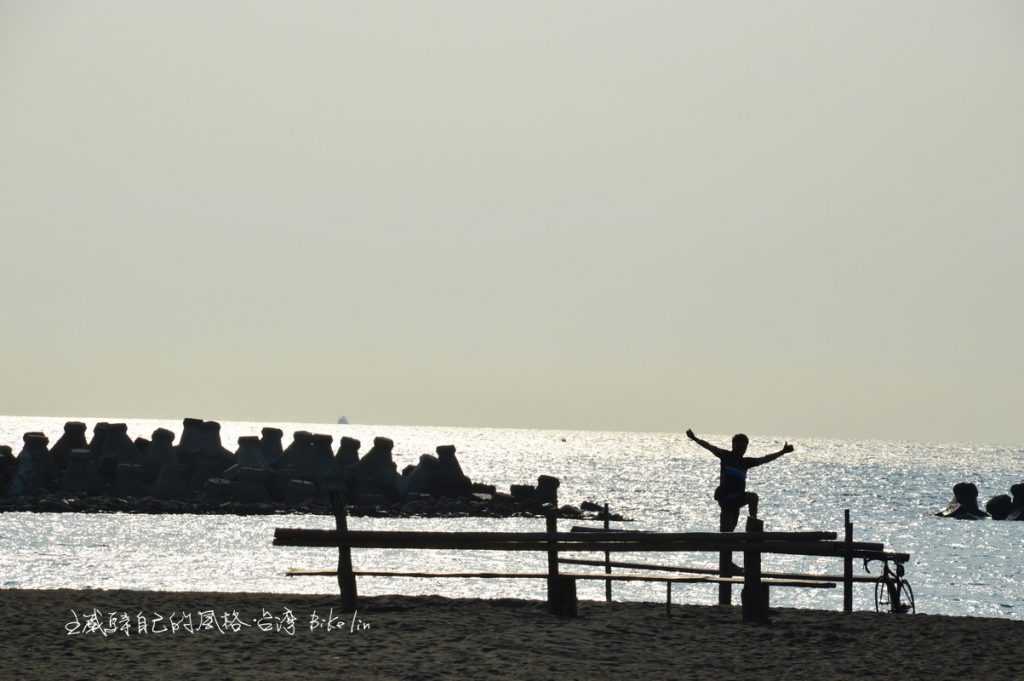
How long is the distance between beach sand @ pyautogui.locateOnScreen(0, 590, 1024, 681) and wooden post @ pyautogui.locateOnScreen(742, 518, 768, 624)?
→ 0.27m

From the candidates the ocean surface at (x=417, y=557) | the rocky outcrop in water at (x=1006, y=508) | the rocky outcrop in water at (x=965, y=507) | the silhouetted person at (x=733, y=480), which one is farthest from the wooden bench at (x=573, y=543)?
the rocky outcrop in water at (x=965, y=507)

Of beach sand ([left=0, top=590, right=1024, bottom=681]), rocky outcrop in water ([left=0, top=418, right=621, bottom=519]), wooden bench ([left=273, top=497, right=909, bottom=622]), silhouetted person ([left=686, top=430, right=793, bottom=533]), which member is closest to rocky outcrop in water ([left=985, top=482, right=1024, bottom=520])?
rocky outcrop in water ([left=0, top=418, right=621, bottom=519])

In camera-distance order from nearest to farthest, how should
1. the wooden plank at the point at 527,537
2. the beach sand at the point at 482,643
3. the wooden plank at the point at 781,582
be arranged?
the beach sand at the point at 482,643 → the wooden plank at the point at 527,537 → the wooden plank at the point at 781,582

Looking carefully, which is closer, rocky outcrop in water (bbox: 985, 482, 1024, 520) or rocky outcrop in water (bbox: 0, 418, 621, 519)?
rocky outcrop in water (bbox: 0, 418, 621, 519)

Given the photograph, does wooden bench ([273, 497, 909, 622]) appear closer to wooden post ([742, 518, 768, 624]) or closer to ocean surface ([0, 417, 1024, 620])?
wooden post ([742, 518, 768, 624])

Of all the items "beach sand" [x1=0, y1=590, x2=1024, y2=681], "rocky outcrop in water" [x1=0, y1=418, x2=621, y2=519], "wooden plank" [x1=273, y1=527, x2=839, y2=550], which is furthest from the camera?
"rocky outcrop in water" [x1=0, y1=418, x2=621, y2=519]

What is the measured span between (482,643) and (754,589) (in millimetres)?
3910

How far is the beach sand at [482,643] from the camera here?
13.7 meters

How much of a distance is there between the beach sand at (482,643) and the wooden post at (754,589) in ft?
0.88

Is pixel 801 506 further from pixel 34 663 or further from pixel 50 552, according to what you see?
pixel 34 663

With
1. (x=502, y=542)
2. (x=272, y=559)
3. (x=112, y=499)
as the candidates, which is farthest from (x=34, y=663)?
(x=112, y=499)

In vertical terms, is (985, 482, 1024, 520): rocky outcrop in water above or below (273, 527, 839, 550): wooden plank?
below

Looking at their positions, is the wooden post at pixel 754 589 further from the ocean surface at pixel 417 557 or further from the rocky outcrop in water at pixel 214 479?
the rocky outcrop in water at pixel 214 479

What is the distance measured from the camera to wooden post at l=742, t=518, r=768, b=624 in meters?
16.9
